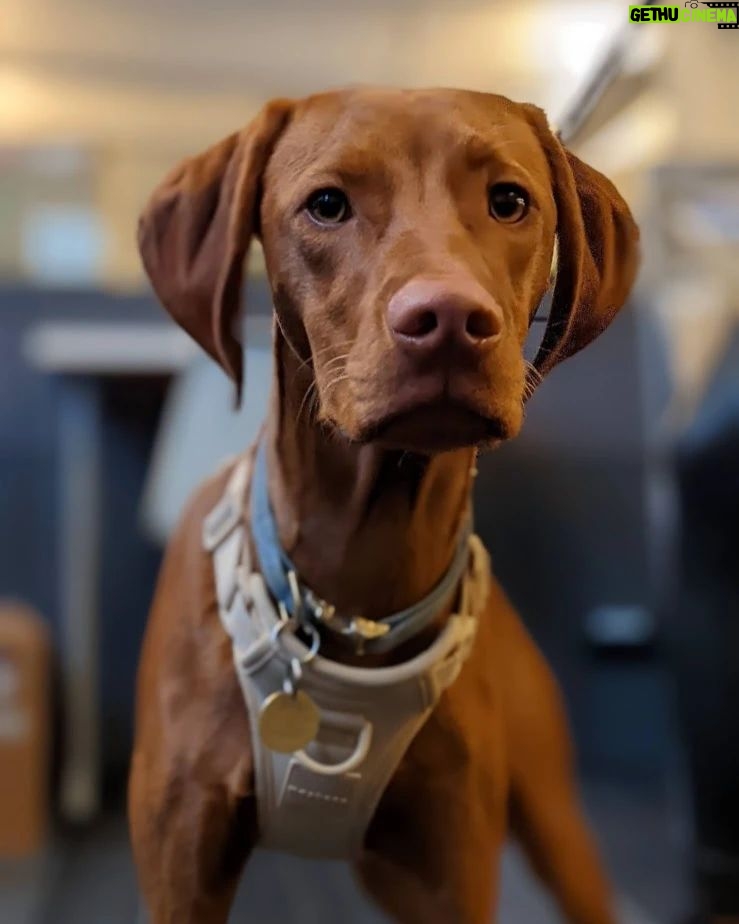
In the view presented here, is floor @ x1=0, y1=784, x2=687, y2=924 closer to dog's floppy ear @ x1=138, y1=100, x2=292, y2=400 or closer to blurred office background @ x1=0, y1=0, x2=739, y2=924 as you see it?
blurred office background @ x1=0, y1=0, x2=739, y2=924

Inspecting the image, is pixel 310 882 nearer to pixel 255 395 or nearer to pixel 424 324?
pixel 255 395

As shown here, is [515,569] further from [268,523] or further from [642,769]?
[642,769]

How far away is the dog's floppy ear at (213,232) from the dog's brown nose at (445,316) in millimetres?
121

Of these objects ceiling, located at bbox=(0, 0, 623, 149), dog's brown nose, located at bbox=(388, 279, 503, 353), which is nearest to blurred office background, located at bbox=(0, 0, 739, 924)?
ceiling, located at bbox=(0, 0, 623, 149)

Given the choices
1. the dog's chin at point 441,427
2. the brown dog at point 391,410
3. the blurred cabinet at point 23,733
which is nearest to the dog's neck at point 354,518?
the brown dog at point 391,410

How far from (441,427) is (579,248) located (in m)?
0.09

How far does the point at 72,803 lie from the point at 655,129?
553 mm

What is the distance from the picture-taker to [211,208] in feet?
1.49

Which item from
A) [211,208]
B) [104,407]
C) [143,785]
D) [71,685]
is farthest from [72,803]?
[211,208]

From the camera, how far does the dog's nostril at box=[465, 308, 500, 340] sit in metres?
0.34

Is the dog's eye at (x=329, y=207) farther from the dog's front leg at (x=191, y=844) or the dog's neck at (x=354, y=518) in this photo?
the dog's front leg at (x=191, y=844)

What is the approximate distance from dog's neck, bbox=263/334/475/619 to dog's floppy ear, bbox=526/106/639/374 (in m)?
0.10

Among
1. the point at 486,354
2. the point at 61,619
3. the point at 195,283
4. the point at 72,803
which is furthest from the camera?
the point at 61,619

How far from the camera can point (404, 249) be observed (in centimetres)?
37
